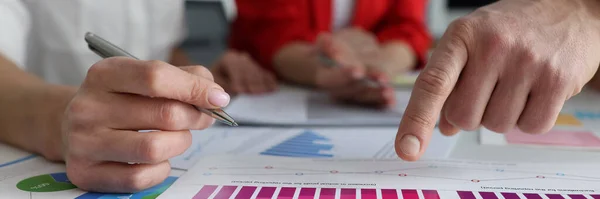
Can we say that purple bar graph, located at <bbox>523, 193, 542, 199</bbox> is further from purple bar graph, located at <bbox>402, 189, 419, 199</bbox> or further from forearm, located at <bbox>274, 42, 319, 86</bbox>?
forearm, located at <bbox>274, 42, 319, 86</bbox>

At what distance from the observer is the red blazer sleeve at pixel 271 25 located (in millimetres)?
→ 1063

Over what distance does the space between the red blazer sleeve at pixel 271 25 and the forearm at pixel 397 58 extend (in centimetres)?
15

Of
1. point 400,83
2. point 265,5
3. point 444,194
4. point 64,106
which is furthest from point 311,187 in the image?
point 265,5

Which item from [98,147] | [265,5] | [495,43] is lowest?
[98,147]

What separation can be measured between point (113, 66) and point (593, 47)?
380 millimetres

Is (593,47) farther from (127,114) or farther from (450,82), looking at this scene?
(127,114)

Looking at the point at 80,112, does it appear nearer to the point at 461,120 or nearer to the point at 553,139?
the point at 461,120

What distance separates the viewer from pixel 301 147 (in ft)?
1.75

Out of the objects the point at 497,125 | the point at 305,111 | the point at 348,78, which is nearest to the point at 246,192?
the point at 497,125

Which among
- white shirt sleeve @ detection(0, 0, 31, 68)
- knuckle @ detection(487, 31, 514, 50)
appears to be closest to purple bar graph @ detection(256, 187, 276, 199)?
knuckle @ detection(487, 31, 514, 50)

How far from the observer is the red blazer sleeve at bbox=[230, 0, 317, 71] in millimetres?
1063

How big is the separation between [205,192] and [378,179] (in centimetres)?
13

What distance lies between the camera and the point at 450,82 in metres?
0.42

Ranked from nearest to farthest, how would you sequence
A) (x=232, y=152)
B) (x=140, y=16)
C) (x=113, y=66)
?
(x=113, y=66), (x=232, y=152), (x=140, y=16)
